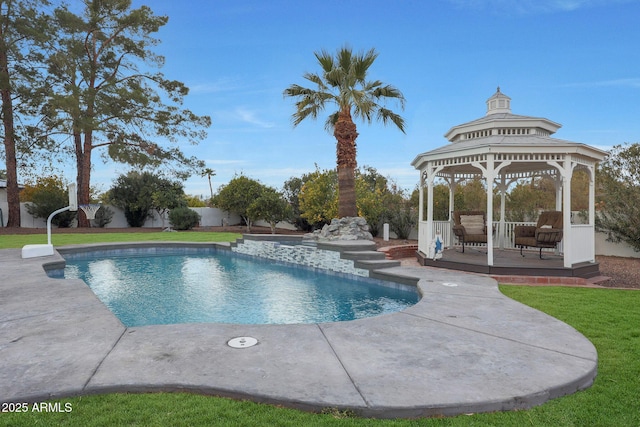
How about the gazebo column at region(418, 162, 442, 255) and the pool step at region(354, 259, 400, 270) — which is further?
the gazebo column at region(418, 162, 442, 255)

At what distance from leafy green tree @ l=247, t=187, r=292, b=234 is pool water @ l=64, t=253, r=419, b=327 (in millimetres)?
8961

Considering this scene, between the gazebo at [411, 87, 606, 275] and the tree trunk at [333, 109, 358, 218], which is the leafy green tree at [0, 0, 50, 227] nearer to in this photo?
the tree trunk at [333, 109, 358, 218]

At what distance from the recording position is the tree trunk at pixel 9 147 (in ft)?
66.6

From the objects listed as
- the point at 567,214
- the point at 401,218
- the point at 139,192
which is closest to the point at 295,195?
the point at 401,218

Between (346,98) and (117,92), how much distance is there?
48.4 feet

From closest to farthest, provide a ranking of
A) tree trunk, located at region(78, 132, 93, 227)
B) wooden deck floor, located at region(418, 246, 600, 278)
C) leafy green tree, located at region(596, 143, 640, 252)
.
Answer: wooden deck floor, located at region(418, 246, 600, 278)
leafy green tree, located at region(596, 143, 640, 252)
tree trunk, located at region(78, 132, 93, 227)

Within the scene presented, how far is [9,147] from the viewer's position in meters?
20.9

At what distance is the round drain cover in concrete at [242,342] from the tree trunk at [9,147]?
22915 mm

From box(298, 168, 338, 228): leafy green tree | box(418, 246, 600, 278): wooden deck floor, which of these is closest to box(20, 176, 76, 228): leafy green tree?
box(298, 168, 338, 228): leafy green tree

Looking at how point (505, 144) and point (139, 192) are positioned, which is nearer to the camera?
point (505, 144)

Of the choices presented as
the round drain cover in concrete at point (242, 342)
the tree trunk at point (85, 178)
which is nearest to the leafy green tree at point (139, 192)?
the tree trunk at point (85, 178)

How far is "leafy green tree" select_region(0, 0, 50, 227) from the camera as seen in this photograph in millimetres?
20281

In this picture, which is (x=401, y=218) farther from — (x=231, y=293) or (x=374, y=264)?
(x=231, y=293)

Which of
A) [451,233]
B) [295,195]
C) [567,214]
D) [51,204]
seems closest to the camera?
[567,214]
